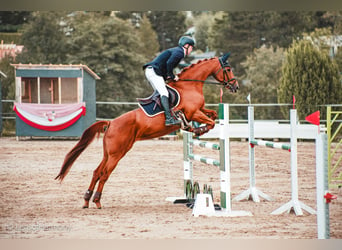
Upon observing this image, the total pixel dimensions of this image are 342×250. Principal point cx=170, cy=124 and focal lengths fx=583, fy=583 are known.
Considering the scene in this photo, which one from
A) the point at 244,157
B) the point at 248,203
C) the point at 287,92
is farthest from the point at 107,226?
the point at 287,92

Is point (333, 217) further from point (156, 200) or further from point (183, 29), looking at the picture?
point (183, 29)

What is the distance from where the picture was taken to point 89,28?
15.8 m

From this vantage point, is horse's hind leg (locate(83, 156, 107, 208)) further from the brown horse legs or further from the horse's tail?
the horse's tail

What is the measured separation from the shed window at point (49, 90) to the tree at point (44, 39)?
4222 millimetres

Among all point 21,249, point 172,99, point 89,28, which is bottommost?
point 21,249

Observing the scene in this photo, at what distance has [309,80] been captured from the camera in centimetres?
1175

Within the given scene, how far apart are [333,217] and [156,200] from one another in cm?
164

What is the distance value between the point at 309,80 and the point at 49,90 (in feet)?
16.9

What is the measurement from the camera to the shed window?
10.7 metres

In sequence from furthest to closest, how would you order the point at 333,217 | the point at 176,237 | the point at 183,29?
the point at 183,29 < the point at 333,217 < the point at 176,237

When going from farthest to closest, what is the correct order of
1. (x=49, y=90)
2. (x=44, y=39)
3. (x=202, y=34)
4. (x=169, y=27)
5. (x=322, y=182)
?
(x=202, y=34)
(x=169, y=27)
(x=44, y=39)
(x=49, y=90)
(x=322, y=182)

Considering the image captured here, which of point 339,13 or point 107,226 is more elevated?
point 339,13

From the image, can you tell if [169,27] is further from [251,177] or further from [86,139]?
[86,139]

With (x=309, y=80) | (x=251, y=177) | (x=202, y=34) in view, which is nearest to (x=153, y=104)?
(x=251, y=177)
